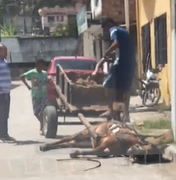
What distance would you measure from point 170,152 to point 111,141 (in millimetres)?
864

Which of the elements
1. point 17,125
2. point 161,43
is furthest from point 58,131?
point 161,43

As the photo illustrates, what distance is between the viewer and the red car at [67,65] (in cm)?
1140

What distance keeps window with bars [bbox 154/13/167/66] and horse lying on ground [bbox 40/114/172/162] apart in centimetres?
417

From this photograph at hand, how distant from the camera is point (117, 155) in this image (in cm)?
953

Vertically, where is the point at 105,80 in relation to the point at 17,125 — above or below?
above

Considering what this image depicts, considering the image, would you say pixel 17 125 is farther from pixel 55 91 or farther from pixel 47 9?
pixel 47 9

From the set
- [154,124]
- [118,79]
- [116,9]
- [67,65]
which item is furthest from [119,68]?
[116,9]

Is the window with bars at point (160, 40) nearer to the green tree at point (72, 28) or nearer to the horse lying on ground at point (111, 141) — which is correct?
the green tree at point (72, 28)

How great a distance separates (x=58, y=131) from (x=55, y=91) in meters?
0.82

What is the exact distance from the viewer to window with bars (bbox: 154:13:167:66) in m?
14.0

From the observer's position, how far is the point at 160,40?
567 inches

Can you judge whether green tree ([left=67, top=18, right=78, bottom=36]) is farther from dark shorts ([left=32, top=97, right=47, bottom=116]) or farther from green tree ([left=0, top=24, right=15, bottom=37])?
dark shorts ([left=32, top=97, right=47, bottom=116])

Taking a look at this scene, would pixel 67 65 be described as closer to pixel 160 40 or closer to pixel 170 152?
pixel 170 152

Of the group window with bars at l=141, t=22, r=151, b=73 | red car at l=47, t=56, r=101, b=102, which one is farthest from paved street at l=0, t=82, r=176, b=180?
window with bars at l=141, t=22, r=151, b=73
